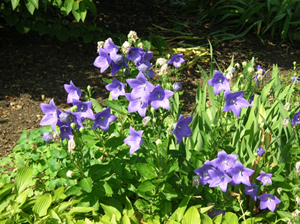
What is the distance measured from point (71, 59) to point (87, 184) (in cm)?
281

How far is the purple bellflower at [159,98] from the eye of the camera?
1.61 m

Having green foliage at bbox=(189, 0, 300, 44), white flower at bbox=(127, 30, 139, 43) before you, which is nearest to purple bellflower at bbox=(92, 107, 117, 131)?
white flower at bbox=(127, 30, 139, 43)

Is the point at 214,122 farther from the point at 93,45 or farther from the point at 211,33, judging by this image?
the point at 211,33

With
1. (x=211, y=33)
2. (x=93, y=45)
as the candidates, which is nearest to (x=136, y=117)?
(x=93, y=45)

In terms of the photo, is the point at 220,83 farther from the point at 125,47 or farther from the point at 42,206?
the point at 42,206

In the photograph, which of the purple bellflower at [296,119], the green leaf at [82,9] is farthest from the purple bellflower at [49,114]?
the green leaf at [82,9]

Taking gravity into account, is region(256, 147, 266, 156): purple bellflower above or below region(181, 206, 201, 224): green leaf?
above

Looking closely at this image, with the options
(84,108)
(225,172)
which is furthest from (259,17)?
(84,108)

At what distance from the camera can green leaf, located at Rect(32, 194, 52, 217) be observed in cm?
183

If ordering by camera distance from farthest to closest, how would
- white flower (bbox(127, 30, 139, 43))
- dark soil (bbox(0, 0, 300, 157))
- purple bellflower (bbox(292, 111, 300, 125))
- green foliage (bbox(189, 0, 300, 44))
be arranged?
green foliage (bbox(189, 0, 300, 44)), dark soil (bbox(0, 0, 300, 157)), purple bellflower (bbox(292, 111, 300, 125)), white flower (bbox(127, 30, 139, 43))

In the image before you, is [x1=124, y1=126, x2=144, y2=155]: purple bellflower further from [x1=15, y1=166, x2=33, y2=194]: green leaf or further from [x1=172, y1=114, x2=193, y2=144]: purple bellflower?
[x1=15, y1=166, x2=33, y2=194]: green leaf

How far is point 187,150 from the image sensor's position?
213 cm

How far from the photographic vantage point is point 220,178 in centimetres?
178

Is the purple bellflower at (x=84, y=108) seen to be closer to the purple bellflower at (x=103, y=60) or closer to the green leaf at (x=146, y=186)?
the purple bellflower at (x=103, y=60)
